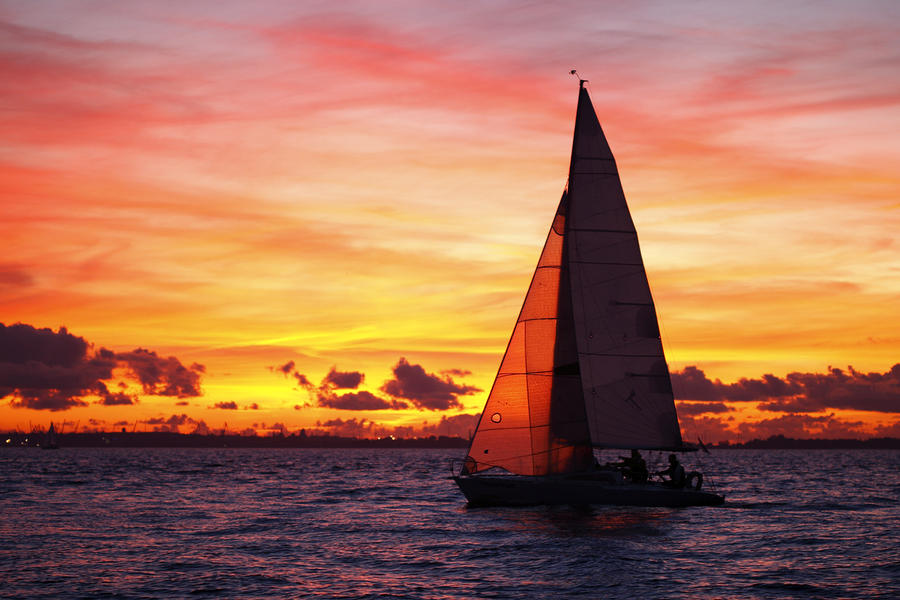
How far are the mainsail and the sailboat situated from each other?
0.17ft

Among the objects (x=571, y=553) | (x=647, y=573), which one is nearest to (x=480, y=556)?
(x=571, y=553)

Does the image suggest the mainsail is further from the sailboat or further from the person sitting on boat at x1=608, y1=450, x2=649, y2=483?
the person sitting on boat at x1=608, y1=450, x2=649, y2=483

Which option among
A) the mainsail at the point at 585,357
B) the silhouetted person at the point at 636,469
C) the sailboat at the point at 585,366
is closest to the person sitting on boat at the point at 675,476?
the sailboat at the point at 585,366

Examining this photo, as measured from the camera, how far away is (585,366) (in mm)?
45812

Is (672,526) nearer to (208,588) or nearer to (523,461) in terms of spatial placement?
(523,461)

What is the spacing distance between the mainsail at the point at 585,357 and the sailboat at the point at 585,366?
0.17 ft

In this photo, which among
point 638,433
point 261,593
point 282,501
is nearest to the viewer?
point 261,593

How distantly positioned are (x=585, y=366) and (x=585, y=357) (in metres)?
0.46

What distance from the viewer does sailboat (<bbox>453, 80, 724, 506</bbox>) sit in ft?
150

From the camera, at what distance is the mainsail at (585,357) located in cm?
4581

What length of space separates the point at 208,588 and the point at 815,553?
24334 millimetres

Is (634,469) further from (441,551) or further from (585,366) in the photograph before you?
(441,551)

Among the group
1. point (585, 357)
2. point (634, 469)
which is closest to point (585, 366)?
point (585, 357)

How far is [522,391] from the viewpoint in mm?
46094
